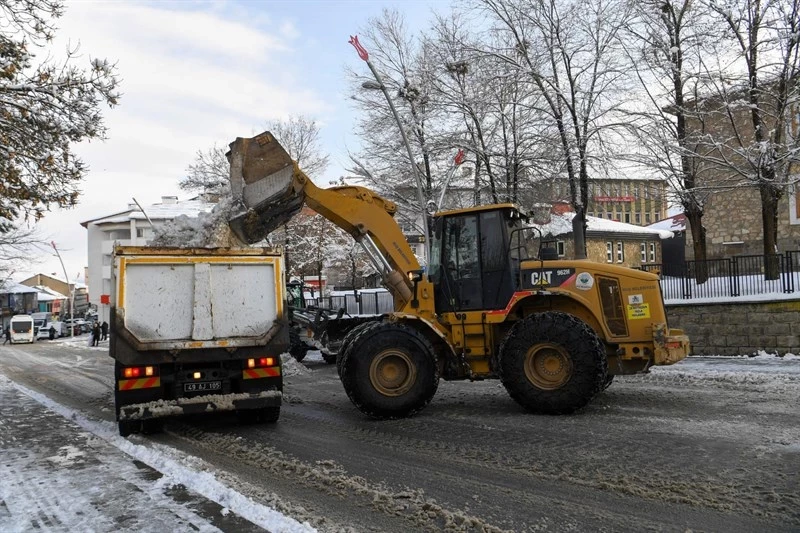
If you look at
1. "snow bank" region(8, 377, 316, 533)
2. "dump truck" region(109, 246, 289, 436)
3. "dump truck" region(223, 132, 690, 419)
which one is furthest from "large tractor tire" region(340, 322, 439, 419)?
"snow bank" region(8, 377, 316, 533)

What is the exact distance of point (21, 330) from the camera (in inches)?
1967

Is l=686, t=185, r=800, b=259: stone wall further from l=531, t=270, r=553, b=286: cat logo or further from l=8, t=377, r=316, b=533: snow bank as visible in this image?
l=8, t=377, r=316, b=533: snow bank

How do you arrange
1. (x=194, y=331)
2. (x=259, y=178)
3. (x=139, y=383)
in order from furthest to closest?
(x=259, y=178), (x=194, y=331), (x=139, y=383)

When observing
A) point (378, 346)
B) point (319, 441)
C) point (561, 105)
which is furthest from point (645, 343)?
point (561, 105)

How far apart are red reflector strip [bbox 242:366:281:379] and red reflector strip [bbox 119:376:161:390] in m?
1.06

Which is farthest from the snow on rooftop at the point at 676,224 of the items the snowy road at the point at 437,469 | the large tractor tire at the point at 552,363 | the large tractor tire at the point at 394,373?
the large tractor tire at the point at 394,373

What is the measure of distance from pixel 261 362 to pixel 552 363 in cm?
380

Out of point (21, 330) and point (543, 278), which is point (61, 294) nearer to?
point (21, 330)

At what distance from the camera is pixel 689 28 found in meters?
18.2

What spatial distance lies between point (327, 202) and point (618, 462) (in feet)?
18.3

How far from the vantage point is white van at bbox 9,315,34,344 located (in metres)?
49.5

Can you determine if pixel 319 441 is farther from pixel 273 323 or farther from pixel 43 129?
pixel 43 129

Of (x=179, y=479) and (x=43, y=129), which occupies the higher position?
(x=43, y=129)

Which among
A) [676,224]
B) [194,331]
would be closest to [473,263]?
[194,331]
